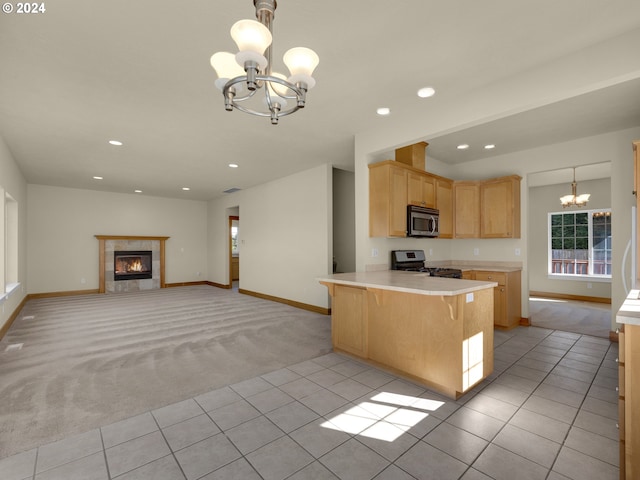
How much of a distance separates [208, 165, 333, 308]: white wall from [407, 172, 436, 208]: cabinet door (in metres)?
1.77

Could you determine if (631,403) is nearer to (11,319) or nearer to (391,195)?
(391,195)

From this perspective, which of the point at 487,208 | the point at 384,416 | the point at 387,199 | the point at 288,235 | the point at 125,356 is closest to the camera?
the point at 384,416

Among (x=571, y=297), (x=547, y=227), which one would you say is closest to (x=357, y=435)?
(x=571, y=297)

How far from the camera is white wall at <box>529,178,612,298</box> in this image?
668 centimetres

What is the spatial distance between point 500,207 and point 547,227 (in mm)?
3698

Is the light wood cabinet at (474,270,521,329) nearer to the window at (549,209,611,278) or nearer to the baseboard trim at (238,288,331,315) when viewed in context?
the baseboard trim at (238,288,331,315)

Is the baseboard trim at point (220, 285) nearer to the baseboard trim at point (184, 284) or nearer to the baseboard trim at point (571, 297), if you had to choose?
the baseboard trim at point (184, 284)

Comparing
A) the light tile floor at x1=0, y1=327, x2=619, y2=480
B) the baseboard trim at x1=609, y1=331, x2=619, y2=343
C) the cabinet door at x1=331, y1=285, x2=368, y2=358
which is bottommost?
the light tile floor at x1=0, y1=327, x2=619, y2=480

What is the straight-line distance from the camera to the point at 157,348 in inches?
150

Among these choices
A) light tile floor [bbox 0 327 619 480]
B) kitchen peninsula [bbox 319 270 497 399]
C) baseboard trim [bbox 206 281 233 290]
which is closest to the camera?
light tile floor [bbox 0 327 619 480]

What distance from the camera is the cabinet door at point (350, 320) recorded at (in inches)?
128

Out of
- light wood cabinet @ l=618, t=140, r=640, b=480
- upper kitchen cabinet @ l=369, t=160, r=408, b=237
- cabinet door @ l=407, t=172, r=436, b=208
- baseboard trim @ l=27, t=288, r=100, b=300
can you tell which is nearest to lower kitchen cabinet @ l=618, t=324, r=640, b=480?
light wood cabinet @ l=618, t=140, r=640, b=480

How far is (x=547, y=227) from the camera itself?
7414mm

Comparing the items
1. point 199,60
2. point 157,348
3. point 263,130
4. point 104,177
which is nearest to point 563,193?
point 263,130
